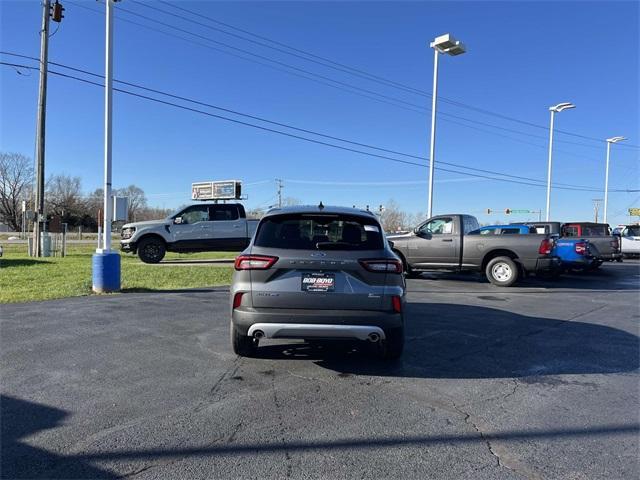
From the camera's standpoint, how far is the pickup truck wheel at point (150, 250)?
1755cm

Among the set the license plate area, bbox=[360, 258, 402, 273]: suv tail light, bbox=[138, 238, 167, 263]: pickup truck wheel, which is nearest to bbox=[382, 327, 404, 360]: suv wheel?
bbox=[360, 258, 402, 273]: suv tail light

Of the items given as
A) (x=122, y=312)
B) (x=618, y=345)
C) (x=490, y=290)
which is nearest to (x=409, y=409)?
(x=618, y=345)

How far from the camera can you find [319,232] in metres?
5.05

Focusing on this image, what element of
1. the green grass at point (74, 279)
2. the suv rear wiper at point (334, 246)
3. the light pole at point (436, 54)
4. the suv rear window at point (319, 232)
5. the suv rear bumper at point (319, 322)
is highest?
the light pole at point (436, 54)

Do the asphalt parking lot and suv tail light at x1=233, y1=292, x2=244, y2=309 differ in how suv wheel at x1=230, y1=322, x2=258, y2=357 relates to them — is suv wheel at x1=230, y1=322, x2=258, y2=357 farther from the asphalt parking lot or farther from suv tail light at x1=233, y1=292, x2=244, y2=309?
suv tail light at x1=233, y1=292, x2=244, y2=309

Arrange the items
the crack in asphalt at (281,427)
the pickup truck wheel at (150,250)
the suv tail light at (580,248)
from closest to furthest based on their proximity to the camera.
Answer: the crack in asphalt at (281,427), the suv tail light at (580,248), the pickup truck wheel at (150,250)

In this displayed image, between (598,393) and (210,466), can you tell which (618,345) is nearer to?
(598,393)

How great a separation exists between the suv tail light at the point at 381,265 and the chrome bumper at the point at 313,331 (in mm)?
574

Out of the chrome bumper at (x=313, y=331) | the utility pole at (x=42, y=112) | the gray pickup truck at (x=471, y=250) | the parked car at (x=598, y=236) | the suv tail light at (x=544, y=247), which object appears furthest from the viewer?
the utility pole at (x=42, y=112)

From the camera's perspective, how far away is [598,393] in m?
4.62

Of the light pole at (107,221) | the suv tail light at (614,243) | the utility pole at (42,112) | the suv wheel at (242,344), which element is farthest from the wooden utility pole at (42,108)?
the suv tail light at (614,243)

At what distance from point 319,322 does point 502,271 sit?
33.2ft

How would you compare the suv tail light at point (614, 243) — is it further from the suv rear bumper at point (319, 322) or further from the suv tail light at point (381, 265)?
the suv rear bumper at point (319, 322)

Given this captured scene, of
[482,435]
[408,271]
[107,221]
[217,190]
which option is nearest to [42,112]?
[217,190]
